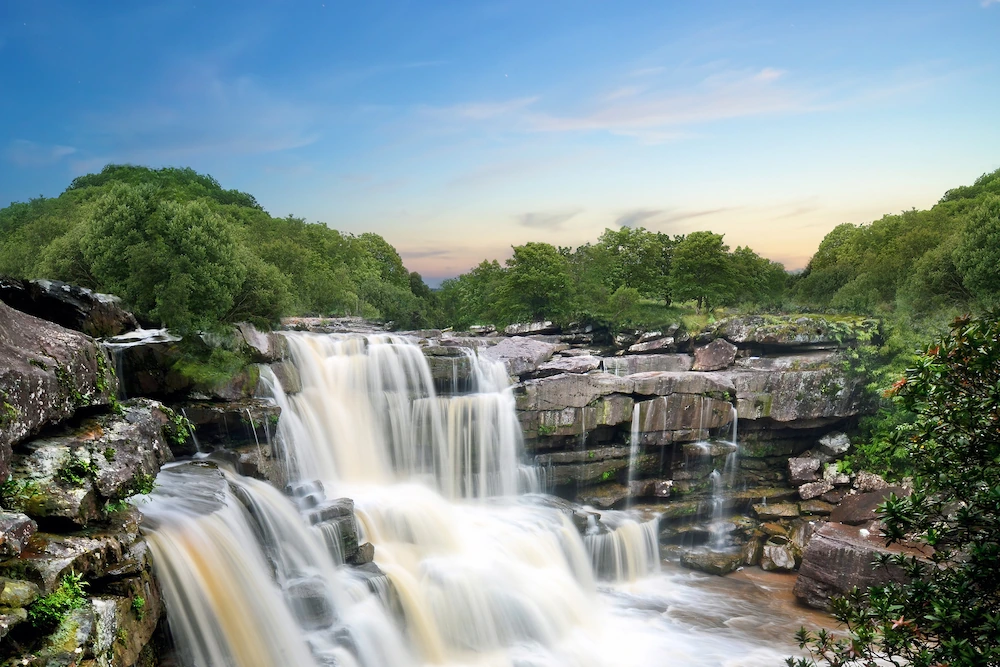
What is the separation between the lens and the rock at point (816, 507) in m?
21.8

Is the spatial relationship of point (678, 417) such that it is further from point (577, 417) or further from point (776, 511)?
point (776, 511)

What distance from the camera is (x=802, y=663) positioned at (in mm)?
5734

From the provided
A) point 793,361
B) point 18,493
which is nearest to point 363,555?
point 18,493

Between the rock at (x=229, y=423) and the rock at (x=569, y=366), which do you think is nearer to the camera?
the rock at (x=229, y=423)

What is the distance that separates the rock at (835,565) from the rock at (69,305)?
67.1 feet

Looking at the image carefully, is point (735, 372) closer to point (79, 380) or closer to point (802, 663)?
point (802, 663)

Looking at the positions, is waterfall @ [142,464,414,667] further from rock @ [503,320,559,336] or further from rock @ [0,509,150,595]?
rock @ [503,320,559,336]

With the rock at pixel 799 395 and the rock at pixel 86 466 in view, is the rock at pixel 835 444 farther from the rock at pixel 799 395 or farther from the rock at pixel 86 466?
→ the rock at pixel 86 466

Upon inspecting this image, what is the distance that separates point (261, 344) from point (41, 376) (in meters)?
9.99

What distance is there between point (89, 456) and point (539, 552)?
39.4 feet

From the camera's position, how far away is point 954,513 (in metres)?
5.36

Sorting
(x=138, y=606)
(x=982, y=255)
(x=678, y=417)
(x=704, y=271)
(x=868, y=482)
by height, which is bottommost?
(x=868, y=482)

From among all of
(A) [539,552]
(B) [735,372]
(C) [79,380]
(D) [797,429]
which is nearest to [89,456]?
(C) [79,380]

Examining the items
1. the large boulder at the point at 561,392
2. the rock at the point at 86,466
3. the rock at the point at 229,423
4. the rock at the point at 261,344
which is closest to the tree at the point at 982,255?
the large boulder at the point at 561,392
